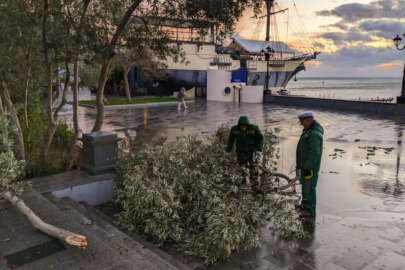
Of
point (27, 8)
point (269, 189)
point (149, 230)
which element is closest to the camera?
point (149, 230)

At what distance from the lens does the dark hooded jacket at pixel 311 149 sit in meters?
5.17

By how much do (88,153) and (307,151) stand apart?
4.17 m

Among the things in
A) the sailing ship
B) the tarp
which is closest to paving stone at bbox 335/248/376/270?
the sailing ship

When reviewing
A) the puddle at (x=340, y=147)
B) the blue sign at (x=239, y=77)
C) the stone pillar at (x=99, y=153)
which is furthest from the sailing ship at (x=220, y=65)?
the stone pillar at (x=99, y=153)

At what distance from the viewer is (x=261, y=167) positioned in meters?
6.31

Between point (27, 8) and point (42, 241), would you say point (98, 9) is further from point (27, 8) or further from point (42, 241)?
point (42, 241)

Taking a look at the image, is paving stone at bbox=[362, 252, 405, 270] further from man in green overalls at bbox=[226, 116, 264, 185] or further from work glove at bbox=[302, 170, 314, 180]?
man in green overalls at bbox=[226, 116, 264, 185]

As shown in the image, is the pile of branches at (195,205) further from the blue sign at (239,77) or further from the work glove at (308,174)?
the blue sign at (239,77)

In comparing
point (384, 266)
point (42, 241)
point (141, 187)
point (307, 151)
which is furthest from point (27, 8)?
point (384, 266)

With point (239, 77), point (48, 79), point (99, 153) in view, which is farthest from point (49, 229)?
point (239, 77)

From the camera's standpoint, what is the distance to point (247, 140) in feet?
21.2

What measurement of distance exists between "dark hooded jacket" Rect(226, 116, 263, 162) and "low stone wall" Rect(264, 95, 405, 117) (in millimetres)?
17243

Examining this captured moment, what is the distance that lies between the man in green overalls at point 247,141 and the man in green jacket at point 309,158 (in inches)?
43.9

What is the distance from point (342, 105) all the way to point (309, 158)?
2048 centimetres
